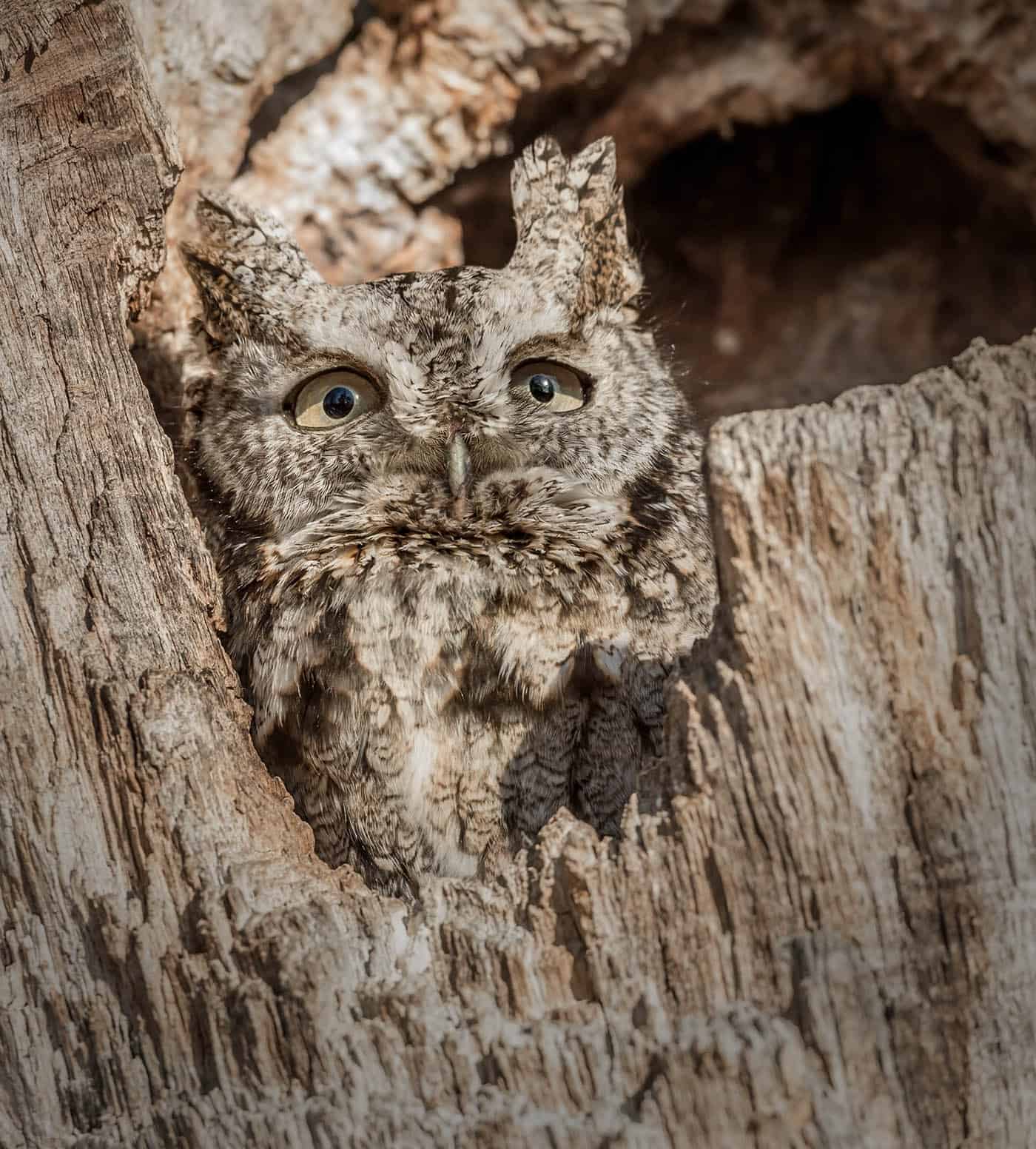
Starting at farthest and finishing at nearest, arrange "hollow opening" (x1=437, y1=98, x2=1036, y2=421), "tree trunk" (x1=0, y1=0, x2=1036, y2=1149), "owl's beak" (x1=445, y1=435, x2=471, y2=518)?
"hollow opening" (x1=437, y1=98, x2=1036, y2=421), "owl's beak" (x1=445, y1=435, x2=471, y2=518), "tree trunk" (x1=0, y1=0, x2=1036, y2=1149)

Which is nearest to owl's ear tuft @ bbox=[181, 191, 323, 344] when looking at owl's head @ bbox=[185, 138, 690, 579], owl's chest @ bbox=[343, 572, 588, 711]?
owl's head @ bbox=[185, 138, 690, 579]

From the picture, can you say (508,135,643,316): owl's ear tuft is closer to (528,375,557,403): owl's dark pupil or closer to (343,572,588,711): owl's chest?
(528,375,557,403): owl's dark pupil

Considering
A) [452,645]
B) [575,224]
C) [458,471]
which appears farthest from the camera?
[575,224]

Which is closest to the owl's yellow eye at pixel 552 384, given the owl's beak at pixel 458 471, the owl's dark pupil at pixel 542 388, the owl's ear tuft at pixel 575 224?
the owl's dark pupil at pixel 542 388

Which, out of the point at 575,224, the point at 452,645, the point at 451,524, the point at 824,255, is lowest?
the point at 452,645

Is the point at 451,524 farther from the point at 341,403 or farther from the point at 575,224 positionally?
the point at 575,224

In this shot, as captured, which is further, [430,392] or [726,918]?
[430,392]

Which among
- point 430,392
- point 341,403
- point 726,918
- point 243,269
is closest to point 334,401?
point 341,403
